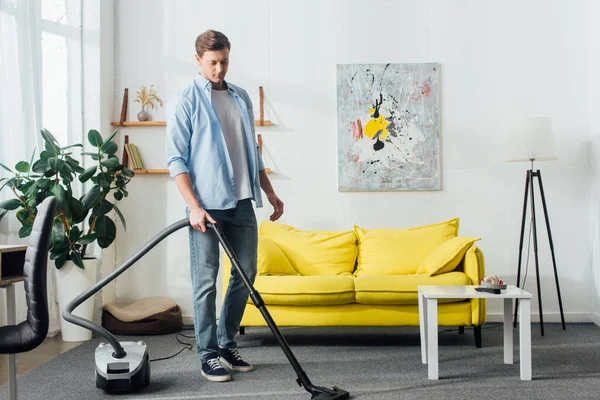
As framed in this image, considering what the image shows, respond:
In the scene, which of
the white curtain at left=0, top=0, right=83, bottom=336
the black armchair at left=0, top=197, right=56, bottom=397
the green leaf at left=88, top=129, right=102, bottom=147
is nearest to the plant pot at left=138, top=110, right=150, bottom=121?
the white curtain at left=0, top=0, right=83, bottom=336

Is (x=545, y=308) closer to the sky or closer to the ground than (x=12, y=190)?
closer to the ground

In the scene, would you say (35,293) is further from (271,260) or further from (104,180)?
(104,180)

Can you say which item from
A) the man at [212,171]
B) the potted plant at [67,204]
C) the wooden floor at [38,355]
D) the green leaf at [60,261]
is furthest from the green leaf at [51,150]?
the man at [212,171]

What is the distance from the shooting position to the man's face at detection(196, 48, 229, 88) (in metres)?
2.95

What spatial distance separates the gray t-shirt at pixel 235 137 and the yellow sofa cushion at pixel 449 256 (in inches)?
55.5

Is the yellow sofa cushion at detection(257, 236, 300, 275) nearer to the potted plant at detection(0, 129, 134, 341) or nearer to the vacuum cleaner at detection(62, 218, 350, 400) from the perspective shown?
the potted plant at detection(0, 129, 134, 341)

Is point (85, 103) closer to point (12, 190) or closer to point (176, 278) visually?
point (12, 190)

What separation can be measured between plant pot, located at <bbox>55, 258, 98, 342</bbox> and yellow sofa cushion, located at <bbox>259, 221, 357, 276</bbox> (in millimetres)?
1200

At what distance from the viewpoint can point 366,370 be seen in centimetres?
328

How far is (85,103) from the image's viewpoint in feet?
15.7

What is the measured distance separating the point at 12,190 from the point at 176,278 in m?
1.37

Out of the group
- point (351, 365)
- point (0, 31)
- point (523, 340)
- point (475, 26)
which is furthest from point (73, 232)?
point (475, 26)

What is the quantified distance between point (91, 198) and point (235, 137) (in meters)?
1.58

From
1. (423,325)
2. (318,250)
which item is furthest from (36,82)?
(423,325)
